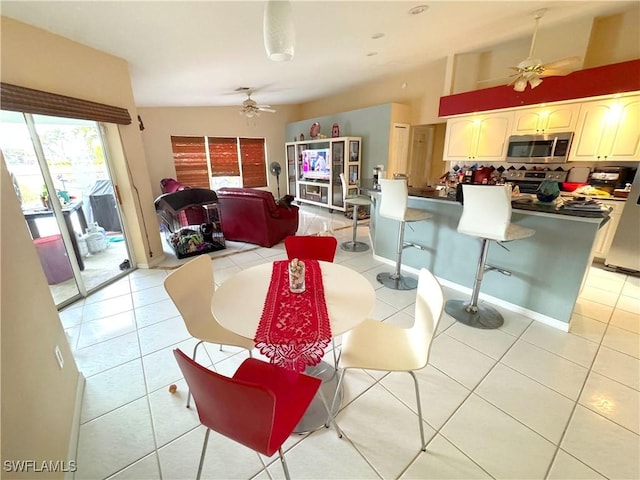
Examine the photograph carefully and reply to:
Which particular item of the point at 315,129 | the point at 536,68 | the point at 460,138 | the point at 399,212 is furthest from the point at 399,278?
the point at 315,129

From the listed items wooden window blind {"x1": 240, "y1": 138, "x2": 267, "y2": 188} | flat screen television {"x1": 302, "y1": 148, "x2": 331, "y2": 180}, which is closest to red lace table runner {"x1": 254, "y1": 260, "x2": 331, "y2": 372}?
A: flat screen television {"x1": 302, "y1": 148, "x2": 331, "y2": 180}

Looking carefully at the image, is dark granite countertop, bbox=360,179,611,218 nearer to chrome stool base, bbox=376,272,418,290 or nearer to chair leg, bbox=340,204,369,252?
chrome stool base, bbox=376,272,418,290

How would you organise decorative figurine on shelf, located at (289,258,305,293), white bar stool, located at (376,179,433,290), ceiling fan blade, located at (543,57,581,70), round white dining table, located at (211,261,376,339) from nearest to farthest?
round white dining table, located at (211,261,376,339) < decorative figurine on shelf, located at (289,258,305,293) < white bar stool, located at (376,179,433,290) < ceiling fan blade, located at (543,57,581,70)

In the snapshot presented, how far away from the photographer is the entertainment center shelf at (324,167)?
19.5ft

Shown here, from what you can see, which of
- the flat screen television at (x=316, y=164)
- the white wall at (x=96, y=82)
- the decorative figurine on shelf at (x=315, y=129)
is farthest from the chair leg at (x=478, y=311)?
the decorative figurine on shelf at (x=315, y=129)

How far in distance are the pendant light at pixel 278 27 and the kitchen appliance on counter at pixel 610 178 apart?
432 cm

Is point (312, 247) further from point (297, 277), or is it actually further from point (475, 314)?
point (475, 314)

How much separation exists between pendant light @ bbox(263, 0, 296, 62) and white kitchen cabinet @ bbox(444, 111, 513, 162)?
4.05m

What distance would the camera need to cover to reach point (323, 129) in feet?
22.0

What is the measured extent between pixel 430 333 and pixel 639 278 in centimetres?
388

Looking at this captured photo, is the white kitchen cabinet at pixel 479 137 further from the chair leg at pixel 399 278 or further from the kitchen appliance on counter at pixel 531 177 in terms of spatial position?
the chair leg at pixel 399 278

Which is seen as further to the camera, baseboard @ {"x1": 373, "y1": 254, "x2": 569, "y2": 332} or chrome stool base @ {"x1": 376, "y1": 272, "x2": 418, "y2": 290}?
chrome stool base @ {"x1": 376, "y1": 272, "x2": 418, "y2": 290}

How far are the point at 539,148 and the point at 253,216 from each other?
4313mm

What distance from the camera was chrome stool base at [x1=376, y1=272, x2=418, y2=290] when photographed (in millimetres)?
2917
